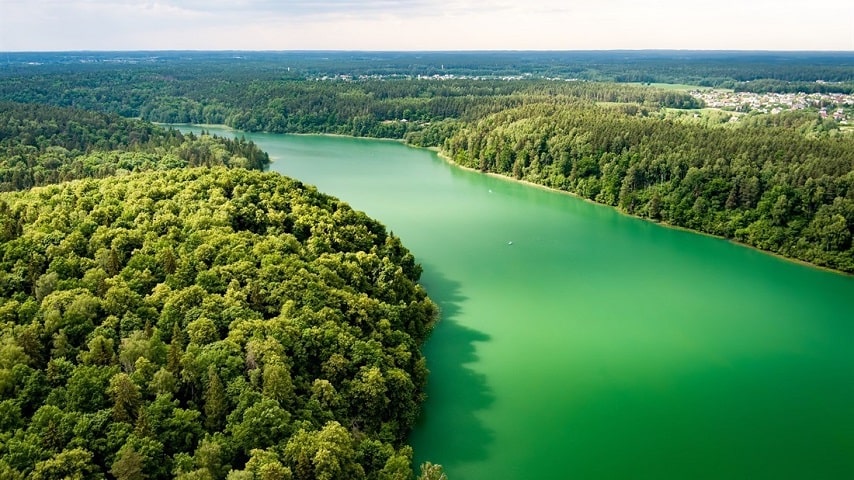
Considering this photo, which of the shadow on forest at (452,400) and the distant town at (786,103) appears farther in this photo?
the distant town at (786,103)

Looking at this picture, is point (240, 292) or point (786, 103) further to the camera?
point (786, 103)

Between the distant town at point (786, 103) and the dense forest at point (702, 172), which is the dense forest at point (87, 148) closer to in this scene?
the dense forest at point (702, 172)

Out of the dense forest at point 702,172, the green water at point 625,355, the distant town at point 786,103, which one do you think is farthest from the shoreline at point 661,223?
the distant town at point 786,103

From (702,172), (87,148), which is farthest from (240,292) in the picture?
(87,148)

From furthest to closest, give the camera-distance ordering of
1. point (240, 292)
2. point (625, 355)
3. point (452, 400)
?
point (625, 355) → point (452, 400) → point (240, 292)

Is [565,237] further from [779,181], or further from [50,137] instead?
[50,137]

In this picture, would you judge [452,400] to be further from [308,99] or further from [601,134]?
[308,99]

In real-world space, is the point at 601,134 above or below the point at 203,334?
above
